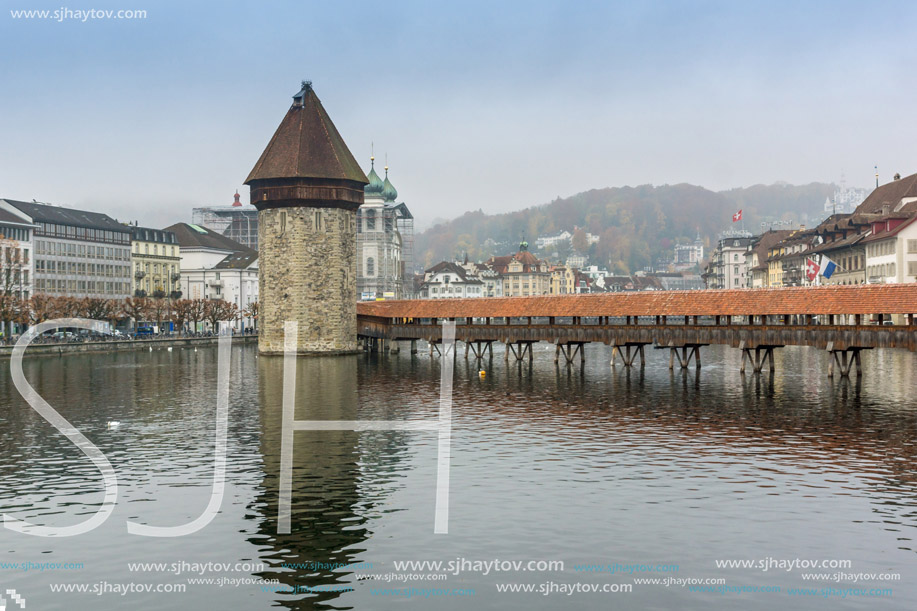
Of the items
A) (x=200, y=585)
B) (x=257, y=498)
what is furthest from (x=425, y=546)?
(x=257, y=498)

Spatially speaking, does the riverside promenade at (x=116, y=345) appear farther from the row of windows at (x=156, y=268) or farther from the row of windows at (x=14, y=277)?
the row of windows at (x=156, y=268)

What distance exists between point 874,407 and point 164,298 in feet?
338

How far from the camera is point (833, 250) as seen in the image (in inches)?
3829

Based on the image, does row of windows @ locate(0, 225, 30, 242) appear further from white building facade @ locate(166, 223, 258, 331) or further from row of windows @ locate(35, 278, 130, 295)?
white building facade @ locate(166, 223, 258, 331)

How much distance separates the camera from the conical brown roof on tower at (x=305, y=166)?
77312 millimetres

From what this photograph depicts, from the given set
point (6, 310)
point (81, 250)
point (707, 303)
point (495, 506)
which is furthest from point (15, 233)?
point (495, 506)

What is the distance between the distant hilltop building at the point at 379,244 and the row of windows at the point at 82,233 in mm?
41754

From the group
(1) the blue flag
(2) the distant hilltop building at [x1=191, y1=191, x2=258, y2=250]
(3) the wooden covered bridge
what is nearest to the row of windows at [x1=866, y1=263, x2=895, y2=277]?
(3) the wooden covered bridge

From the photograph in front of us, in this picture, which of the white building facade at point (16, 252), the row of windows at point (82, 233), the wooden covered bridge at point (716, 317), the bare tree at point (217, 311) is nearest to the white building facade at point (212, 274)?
the bare tree at point (217, 311)

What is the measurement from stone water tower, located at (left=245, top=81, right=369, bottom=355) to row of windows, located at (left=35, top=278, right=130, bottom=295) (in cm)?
3748

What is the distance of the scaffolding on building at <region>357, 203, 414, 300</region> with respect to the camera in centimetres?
15675

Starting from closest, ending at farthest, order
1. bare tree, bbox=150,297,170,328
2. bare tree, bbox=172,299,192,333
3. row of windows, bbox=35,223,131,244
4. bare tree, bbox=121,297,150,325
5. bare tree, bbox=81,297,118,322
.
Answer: bare tree, bbox=81,297,118,322
row of windows, bbox=35,223,131,244
bare tree, bbox=121,297,150,325
bare tree, bbox=150,297,170,328
bare tree, bbox=172,299,192,333

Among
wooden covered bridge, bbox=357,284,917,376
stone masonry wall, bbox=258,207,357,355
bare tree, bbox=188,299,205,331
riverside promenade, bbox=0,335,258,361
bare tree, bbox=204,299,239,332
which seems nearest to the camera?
wooden covered bridge, bbox=357,284,917,376

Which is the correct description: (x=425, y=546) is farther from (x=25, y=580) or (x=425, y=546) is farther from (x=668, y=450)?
(x=668, y=450)
